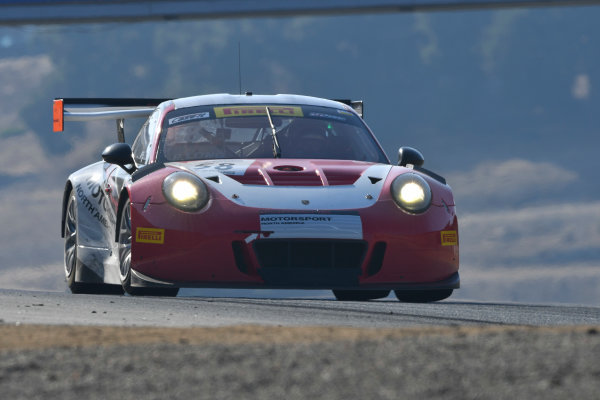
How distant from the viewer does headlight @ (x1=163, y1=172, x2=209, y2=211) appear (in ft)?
22.1

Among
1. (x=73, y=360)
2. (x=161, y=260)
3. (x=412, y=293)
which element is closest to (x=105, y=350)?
(x=73, y=360)

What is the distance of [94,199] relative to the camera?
27.2ft

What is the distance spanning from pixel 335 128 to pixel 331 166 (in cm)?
92

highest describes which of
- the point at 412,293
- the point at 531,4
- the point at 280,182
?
the point at 531,4

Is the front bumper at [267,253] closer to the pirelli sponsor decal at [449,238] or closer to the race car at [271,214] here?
the race car at [271,214]

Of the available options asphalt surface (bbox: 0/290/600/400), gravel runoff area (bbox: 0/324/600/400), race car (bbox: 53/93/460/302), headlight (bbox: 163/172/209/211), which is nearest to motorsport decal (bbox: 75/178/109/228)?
race car (bbox: 53/93/460/302)

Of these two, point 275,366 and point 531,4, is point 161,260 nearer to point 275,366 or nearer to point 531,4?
point 275,366

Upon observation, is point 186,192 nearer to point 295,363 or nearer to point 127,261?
point 127,261

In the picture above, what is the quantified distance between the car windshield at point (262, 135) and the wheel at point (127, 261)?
685mm

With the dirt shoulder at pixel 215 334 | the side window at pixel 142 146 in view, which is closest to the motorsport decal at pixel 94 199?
the side window at pixel 142 146

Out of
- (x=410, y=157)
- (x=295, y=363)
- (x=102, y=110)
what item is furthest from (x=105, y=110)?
(x=295, y=363)

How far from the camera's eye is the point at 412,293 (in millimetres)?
7605

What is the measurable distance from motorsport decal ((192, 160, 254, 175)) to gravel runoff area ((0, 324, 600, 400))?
2.25 meters

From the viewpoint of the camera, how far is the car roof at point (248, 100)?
8328mm
